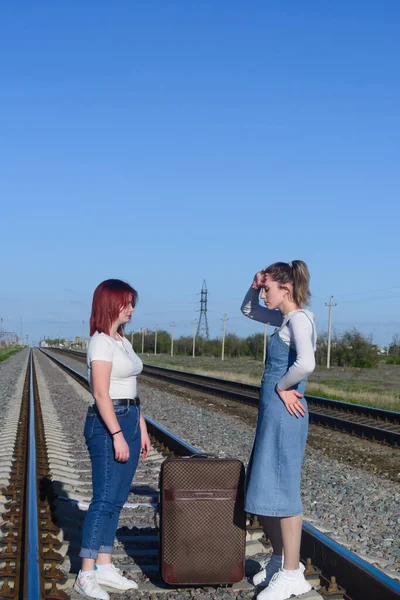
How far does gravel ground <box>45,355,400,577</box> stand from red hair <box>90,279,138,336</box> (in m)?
2.26

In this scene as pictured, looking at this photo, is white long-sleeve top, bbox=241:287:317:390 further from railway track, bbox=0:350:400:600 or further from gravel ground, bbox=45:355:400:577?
gravel ground, bbox=45:355:400:577

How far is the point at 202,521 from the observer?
437 centimetres

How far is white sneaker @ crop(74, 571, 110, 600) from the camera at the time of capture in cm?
416

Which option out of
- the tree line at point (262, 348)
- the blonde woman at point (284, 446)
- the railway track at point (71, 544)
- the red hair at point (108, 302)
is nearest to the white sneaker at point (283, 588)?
the blonde woman at point (284, 446)

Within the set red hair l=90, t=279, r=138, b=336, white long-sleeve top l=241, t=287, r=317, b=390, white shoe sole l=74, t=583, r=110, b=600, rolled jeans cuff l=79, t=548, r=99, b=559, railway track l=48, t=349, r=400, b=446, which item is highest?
red hair l=90, t=279, r=138, b=336

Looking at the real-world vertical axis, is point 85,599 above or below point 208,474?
below

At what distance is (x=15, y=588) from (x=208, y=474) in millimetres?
1169

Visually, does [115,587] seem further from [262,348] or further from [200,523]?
[262,348]

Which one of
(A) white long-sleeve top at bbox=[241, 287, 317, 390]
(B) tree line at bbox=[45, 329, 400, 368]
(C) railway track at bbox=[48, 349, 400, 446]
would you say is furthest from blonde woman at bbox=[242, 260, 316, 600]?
(B) tree line at bbox=[45, 329, 400, 368]

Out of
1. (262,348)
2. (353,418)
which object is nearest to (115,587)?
(353,418)

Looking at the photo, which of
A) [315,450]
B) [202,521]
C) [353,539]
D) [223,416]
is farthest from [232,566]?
[223,416]

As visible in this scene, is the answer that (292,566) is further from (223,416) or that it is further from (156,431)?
(223,416)

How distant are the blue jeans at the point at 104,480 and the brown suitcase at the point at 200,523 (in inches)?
9.3

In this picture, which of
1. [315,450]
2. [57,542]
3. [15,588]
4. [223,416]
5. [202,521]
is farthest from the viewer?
[223,416]
